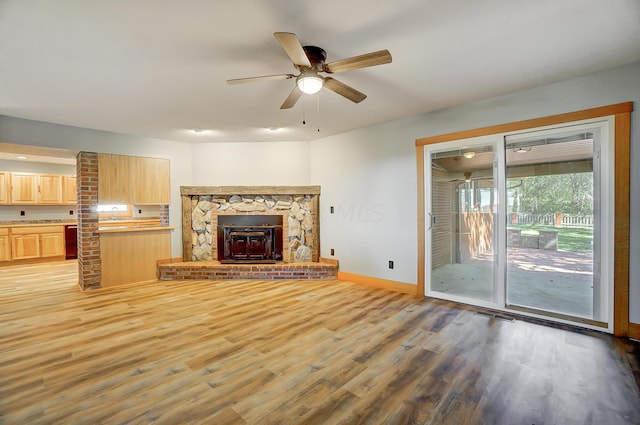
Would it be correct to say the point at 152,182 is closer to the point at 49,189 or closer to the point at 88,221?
the point at 88,221

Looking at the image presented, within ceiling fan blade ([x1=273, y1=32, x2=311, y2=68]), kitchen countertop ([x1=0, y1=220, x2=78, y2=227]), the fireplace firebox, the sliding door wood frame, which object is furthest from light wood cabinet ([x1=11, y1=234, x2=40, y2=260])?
the sliding door wood frame

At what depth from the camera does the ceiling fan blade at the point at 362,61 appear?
1.82 meters

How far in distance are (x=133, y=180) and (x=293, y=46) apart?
419 cm

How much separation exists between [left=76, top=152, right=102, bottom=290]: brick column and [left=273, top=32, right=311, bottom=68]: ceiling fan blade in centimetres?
410

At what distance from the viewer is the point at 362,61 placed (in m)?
1.90

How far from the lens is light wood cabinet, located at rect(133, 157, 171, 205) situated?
472 centimetres

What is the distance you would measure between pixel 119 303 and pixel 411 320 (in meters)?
3.61

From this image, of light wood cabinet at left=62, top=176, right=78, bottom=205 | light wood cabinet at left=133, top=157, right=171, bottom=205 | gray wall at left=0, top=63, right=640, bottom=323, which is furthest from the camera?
light wood cabinet at left=62, top=176, right=78, bottom=205

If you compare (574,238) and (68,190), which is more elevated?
(68,190)

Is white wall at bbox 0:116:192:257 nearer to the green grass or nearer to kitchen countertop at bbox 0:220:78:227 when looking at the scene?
kitchen countertop at bbox 0:220:78:227

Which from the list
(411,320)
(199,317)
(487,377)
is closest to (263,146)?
(199,317)

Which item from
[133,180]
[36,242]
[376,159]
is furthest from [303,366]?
[36,242]

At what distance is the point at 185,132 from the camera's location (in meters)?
4.53

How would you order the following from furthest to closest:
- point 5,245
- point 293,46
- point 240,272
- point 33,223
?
1. point 33,223
2. point 5,245
3. point 240,272
4. point 293,46
